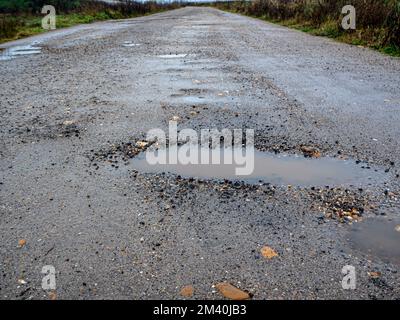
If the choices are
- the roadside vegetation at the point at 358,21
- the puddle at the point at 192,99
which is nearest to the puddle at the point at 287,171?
the puddle at the point at 192,99

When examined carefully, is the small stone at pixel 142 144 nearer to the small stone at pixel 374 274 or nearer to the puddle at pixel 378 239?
Result: the puddle at pixel 378 239

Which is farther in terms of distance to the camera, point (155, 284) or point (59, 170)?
point (59, 170)

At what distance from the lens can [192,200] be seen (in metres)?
2.93

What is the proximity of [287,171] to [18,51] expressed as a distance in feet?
33.2

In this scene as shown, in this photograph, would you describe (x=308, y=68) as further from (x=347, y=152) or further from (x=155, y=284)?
(x=155, y=284)

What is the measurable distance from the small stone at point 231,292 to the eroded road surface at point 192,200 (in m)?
0.03


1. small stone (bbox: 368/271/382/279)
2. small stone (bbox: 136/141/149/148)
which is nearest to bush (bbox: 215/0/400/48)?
small stone (bbox: 136/141/149/148)

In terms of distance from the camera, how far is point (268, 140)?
4.01 m

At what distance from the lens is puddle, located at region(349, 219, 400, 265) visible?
2.33 metres

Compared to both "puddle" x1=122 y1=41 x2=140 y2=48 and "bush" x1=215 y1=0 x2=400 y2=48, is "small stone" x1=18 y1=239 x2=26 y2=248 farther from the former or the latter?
"bush" x1=215 y1=0 x2=400 y2=48

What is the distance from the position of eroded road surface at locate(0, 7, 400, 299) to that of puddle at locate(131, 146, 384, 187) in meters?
0.05

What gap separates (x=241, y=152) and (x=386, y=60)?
21.1 ft

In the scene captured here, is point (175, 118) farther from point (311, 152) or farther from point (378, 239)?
point (378, 239)
